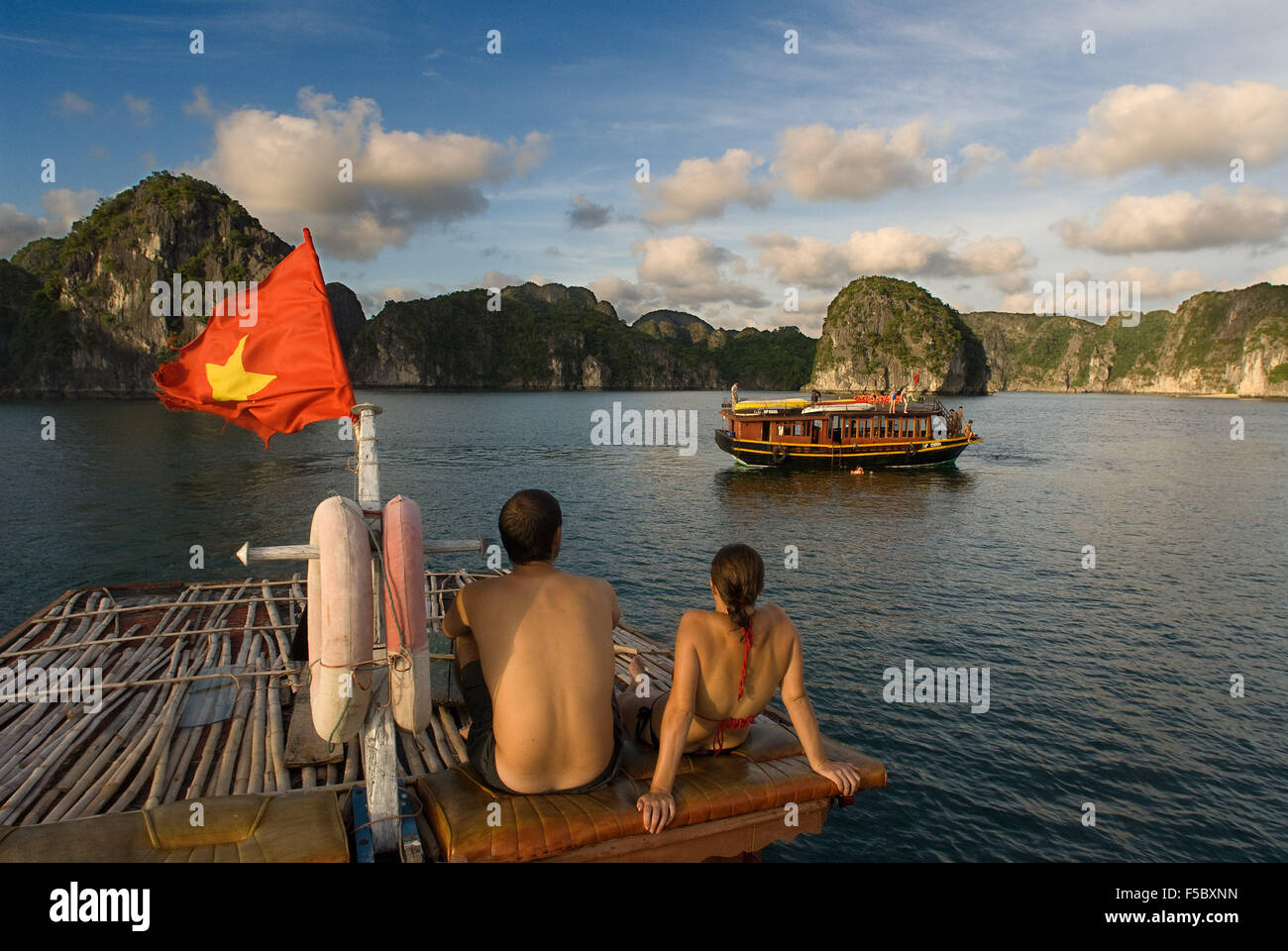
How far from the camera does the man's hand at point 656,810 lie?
170 inches

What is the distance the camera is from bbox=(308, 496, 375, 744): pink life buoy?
4172 mm

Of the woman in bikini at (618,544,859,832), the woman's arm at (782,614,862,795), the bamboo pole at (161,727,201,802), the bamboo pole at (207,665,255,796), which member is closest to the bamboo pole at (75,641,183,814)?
the bamboo pole at (161,727,201,802)

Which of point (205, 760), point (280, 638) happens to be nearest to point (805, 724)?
point (205, 760)

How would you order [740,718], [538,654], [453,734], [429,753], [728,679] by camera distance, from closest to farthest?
[538,654] → [728,679] → [740,718] → [429,753] → [453,734]

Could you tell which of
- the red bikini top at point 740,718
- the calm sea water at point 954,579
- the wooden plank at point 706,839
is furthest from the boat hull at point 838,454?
the wooden plank at point 706,839

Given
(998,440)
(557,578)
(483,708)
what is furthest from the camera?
(998,440)

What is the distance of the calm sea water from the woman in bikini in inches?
254

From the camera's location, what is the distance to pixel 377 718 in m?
4.69

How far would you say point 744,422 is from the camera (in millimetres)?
48469

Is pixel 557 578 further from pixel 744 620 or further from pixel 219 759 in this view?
pixel 219 759

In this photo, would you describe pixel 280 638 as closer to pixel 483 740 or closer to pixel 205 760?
pixel 205 760

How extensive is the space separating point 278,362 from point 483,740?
2.99 m
